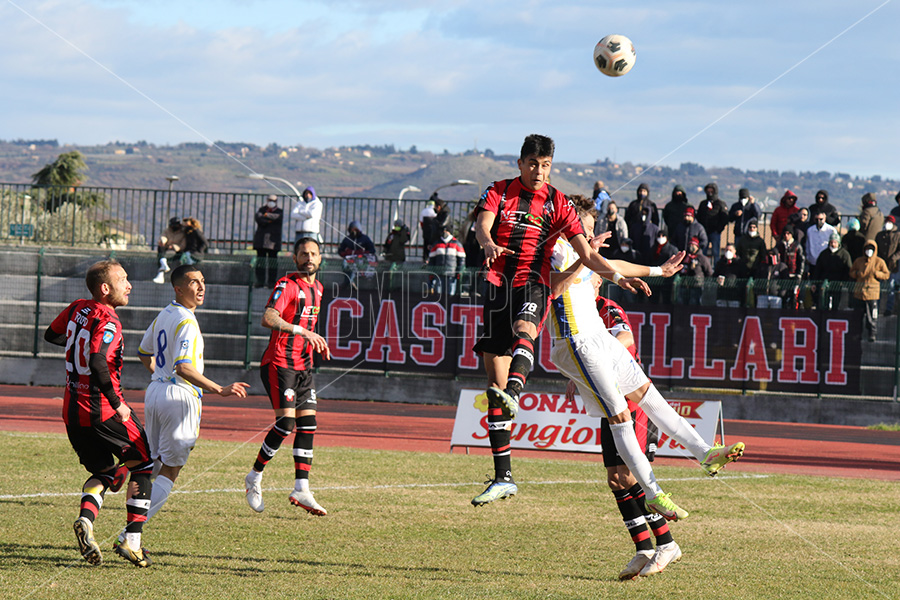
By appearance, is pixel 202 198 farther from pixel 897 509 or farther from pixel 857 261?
pixel 897 509

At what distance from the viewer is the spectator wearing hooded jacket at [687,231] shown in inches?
816

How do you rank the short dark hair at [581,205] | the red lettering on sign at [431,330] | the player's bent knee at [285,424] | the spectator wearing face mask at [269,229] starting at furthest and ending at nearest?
the spectator wearing face mask at [269,229]
the red lettering on sign at [431,330]
the player's bent knee at [285,424]
the short dark hair at [581,205]

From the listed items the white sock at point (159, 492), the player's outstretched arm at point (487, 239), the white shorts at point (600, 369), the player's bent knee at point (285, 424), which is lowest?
the white sock at point (159, 492)

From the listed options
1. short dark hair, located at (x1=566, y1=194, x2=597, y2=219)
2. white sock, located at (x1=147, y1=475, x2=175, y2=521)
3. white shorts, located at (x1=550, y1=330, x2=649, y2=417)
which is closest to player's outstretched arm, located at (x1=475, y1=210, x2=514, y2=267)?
white shorts, located at (x1=550, y1=330, x2=649, y2=417)

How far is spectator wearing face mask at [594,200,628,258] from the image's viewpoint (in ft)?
65.2

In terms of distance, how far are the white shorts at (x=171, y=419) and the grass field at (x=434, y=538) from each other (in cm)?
80

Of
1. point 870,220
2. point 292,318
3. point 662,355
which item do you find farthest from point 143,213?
point 292,318

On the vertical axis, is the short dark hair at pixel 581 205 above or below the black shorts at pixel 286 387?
above

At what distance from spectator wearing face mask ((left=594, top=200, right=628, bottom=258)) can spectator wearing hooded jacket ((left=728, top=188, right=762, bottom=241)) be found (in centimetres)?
269

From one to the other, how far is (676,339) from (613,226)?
2.83m

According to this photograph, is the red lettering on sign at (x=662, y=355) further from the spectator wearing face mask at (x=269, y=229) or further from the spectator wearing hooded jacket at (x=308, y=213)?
the spectator wearing face mask at (x=269, y=229)

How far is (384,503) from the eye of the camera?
9.69 metres

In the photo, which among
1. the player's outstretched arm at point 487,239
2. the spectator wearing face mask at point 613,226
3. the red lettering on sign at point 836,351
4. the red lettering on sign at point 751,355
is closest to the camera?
the player's outstretched arm at point 487,239

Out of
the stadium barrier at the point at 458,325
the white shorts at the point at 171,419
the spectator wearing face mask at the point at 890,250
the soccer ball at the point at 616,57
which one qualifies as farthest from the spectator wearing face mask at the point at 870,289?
the white shorts at the point at 171,419
